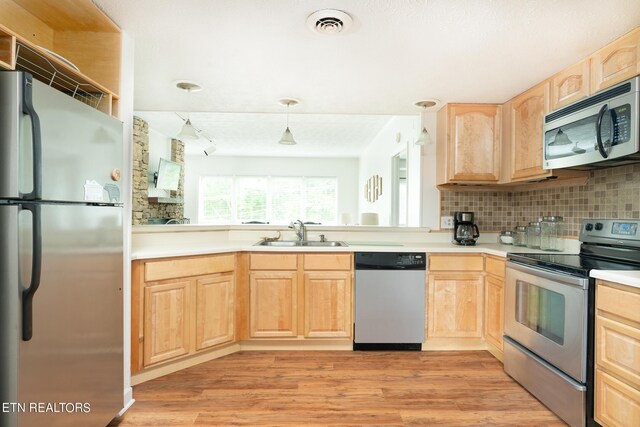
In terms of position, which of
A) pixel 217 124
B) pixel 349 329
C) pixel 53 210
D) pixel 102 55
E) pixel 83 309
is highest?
pixel 217 124

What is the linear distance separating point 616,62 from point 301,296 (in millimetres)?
2491

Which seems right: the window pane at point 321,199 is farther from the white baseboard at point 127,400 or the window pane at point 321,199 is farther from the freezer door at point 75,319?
the freezer door at point 75,319

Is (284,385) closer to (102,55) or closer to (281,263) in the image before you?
(281,263)

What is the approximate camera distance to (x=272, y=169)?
8.86 meters

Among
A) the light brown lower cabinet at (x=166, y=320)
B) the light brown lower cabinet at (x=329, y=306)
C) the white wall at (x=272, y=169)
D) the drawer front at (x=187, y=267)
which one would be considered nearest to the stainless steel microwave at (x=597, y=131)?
the light brown lower cabinet at (x=329, y=306)

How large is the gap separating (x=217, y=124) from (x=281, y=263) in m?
Answer: 3.71

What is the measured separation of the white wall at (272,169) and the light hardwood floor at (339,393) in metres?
6.42

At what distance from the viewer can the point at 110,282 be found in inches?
66.6

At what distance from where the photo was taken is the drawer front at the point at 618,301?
148 centimetres

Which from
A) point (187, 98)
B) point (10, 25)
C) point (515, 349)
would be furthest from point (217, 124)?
point (515, 349)

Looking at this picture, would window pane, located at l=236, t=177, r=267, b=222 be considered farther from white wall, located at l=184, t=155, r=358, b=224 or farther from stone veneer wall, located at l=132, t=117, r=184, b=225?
stone veneer wall, located at l=132, t=117, r=184, b=225

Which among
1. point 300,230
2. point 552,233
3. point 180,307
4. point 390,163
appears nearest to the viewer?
point 180,307

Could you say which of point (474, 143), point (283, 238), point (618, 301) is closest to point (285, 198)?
point (283, 238)

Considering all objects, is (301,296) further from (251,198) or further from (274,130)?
(251,198)
